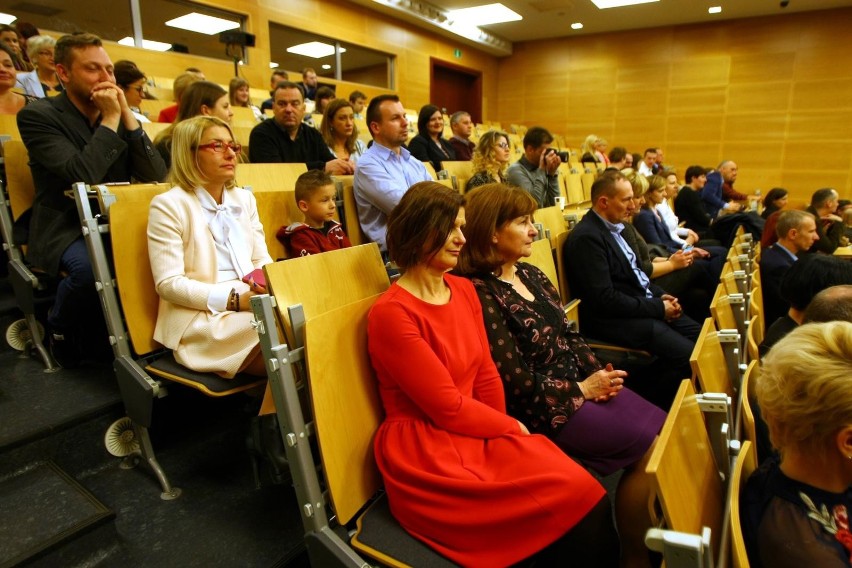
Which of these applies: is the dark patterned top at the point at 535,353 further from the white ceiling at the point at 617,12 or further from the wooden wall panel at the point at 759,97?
the wooden wall panel at the point at 759,97

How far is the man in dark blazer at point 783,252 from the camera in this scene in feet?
8.71

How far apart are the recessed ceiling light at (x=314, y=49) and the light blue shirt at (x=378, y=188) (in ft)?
19.7

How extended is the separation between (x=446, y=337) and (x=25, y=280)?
1559 mm

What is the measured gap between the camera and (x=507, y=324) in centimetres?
132

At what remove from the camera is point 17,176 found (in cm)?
179

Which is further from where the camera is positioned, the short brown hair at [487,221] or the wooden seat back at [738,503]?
the short brown hair at [487,221]

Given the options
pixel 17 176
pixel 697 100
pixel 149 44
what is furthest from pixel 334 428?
pixel 697 100

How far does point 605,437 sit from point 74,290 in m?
1.61

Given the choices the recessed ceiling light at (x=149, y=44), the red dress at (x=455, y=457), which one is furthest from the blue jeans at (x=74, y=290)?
the recessed ceiling light at (x=149, y=44)

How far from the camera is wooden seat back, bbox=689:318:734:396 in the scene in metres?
1.00

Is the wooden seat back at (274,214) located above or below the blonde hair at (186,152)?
below

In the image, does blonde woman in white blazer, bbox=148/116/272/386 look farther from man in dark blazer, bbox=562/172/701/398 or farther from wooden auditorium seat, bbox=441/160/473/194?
wooden auditorium seat, bbox=441/160/473/194

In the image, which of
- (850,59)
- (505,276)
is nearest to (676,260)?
(505,276)

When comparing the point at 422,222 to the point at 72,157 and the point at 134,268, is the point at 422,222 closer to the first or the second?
the point at 134,268
